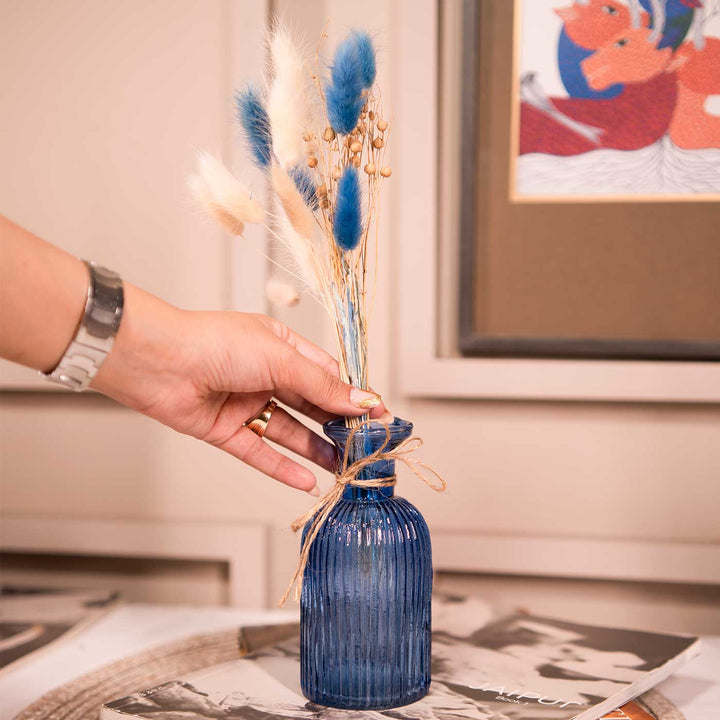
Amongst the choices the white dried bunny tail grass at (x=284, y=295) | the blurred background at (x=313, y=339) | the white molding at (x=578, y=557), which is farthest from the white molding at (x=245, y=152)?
the white molding at (x=578, y=557)

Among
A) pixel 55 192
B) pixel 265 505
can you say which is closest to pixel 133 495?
pixel 265 505

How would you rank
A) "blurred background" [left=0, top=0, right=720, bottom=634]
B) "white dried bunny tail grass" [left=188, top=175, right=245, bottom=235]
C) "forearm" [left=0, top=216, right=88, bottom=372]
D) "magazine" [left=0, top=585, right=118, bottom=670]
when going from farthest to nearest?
"blurred background" [left=0, top=0, right=720, bottom=634] → "magazine" [left=0, top=585, right=118, bottom=670] → "white dried bunny tail grass" [left=188, top=175, right=245, bottom=235] → "forearm" [left=0, top=216, right=88, bottom=372]

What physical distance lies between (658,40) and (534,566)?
1.96ft

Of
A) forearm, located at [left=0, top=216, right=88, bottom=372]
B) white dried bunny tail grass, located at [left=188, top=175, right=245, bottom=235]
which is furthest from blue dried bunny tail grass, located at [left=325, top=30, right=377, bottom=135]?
forearm, located at [left=0, top=216, right=88, bottom=372]

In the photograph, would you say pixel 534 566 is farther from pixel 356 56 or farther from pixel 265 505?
pixel 356 56

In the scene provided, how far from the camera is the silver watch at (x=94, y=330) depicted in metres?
0.59

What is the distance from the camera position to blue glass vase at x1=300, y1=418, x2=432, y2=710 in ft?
2.04

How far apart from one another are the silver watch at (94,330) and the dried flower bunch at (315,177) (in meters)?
0.11

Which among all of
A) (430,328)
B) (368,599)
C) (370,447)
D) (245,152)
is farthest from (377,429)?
(245,152)

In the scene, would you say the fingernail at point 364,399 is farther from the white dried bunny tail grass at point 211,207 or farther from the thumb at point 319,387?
the white dried bunny tail grass at point 211,207

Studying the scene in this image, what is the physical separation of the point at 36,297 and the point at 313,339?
47cm

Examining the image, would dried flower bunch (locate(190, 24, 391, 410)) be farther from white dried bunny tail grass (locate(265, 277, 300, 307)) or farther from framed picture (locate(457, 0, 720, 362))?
framed picture (locate(457, 0, 720, 362))

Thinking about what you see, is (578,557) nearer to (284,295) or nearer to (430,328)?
(430,328)

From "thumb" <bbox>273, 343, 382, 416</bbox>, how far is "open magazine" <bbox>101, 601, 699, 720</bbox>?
0.23 m
